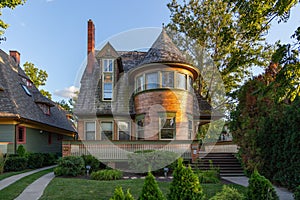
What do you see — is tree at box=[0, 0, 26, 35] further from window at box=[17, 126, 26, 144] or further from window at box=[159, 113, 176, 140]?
window at box=[159, 113, 176, 140]

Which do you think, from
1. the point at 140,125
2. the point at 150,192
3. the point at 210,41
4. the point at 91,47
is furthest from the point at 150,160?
the point at 210,41

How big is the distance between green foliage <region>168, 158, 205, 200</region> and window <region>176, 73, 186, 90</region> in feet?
36.2

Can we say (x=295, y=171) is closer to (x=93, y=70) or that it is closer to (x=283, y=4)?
(x=283, y=4)

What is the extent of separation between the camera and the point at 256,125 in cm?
1160

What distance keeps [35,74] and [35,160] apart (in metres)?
18.3

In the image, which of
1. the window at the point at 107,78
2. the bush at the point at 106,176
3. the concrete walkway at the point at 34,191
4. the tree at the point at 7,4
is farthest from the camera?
the window at the point at 107,78

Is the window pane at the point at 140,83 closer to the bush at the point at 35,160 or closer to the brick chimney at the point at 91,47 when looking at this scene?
the brick chimney at the point at 91,47

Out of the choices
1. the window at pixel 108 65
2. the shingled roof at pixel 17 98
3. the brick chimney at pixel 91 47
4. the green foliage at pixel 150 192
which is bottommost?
the green foliage at pixel 150 192

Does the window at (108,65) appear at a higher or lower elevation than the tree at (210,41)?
lower

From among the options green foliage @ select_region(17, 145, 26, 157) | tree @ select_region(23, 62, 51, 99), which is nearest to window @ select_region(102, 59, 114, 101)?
green foliage @ select_region(17, 145, 26, 157)

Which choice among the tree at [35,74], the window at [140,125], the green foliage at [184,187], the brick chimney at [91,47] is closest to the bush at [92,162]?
the window at [140,125]

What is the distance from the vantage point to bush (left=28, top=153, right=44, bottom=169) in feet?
54.0

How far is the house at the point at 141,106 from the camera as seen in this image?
47.0 ft

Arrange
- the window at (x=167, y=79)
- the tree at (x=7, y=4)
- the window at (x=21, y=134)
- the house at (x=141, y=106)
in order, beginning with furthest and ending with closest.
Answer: the window at (x=21, y=134), the window at (x=167, y=79), the house at (x=141, y=106), the tree at (x=7, y=4)
